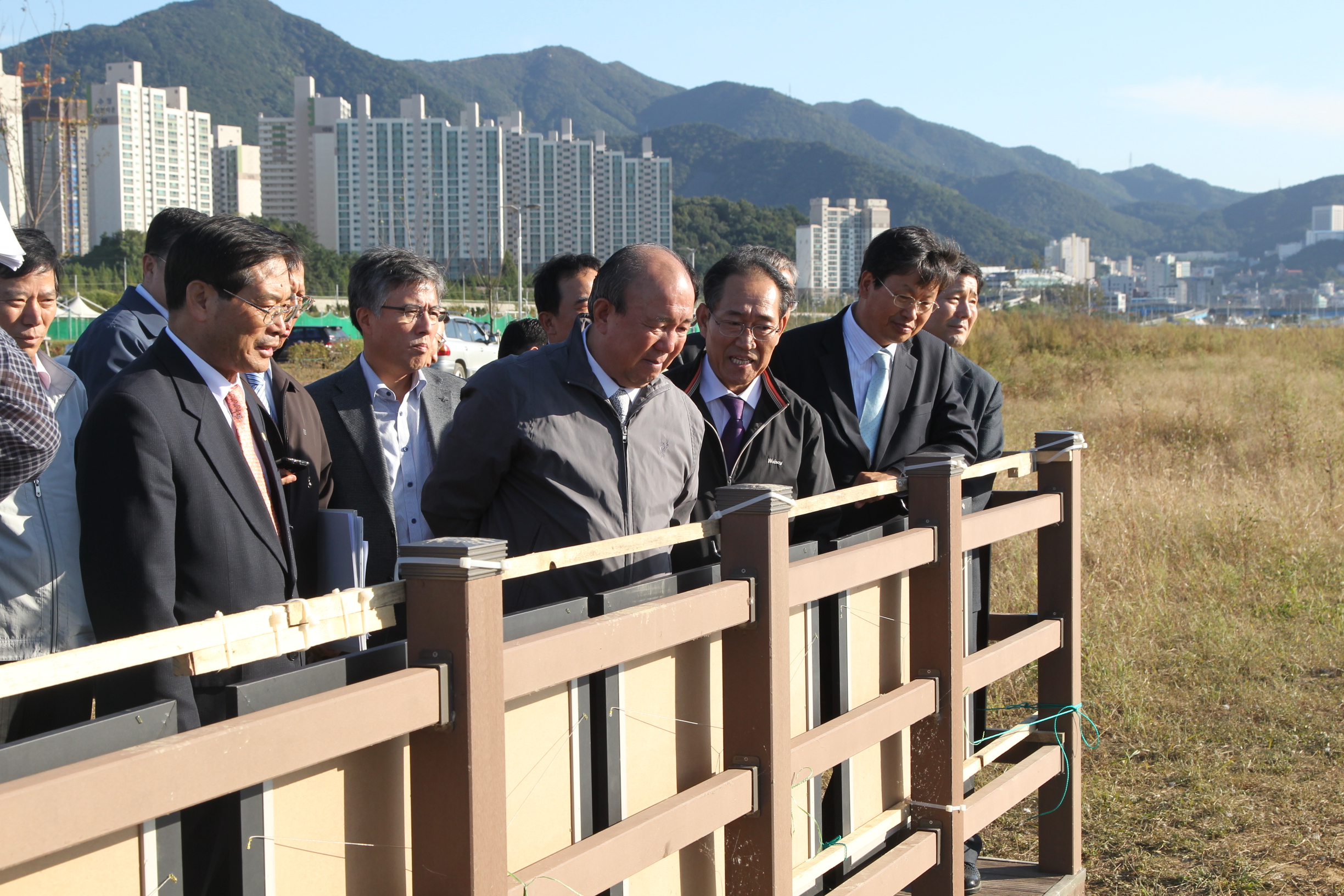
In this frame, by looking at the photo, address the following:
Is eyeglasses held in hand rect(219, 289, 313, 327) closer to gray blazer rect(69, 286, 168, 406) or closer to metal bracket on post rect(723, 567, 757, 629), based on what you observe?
gray blazer rect(69, 286, 168, 406)

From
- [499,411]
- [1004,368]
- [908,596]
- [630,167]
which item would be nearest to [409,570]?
[499,411]

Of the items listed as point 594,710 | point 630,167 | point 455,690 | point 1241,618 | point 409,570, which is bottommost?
point 1241,618

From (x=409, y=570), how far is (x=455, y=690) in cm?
15

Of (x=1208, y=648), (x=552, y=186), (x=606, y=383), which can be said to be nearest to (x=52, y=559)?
(x=606, y=383)

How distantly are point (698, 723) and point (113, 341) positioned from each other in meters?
2.27

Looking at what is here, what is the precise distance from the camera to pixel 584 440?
2.51 meters

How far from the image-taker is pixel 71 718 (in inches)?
92.8

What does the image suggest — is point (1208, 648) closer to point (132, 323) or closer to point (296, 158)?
point (132, 323)

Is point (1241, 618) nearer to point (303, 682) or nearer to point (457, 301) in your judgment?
point (303, 682)

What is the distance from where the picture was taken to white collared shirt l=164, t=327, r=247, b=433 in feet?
7.60

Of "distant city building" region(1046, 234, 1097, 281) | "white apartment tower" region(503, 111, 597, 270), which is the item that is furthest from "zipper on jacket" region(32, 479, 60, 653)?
"distant city building" region(1046, 234, 1097, 281)

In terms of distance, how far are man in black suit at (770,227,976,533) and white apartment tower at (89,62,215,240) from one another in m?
91.1

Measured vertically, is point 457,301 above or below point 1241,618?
above

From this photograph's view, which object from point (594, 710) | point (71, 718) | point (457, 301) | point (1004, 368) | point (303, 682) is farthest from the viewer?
point (457, 301)
